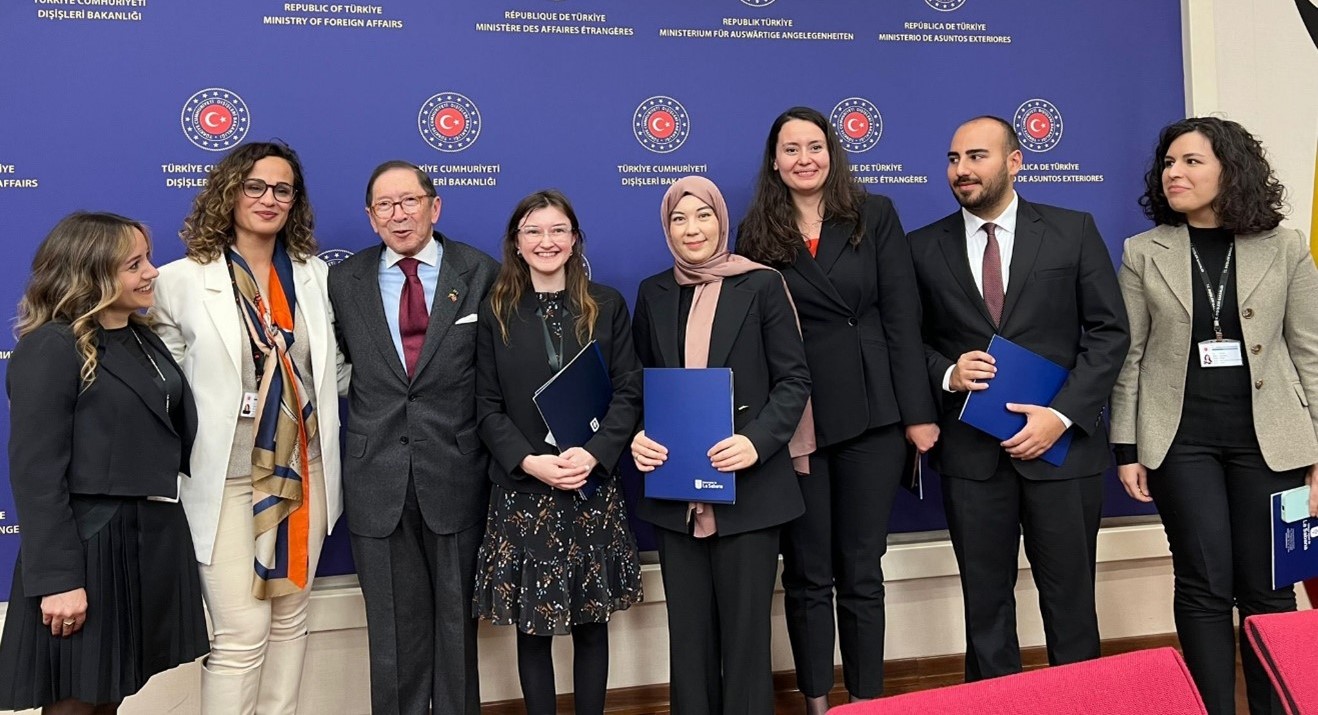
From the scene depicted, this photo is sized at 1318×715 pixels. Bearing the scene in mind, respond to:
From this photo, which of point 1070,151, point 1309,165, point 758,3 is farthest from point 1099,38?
point 758,3

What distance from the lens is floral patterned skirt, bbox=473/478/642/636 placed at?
232cm

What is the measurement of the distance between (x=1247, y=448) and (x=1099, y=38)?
71.4 inches

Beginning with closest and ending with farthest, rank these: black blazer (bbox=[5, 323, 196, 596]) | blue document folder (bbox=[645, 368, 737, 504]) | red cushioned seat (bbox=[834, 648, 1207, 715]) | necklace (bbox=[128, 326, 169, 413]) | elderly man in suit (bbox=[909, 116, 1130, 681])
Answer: red cushioned seat (bbox=[834, 648, 1207, 715]) < black blazer (bbox=[5, 323, 196, 596]) < necklace (bbox=[128, 326, 169, 413]) < blue document folder (bbox=[645, 368, 737, 504]) < elderly man in suit (bbox=[909, 116, 1130, 681])

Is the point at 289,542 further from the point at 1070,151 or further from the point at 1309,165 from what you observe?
the point at 1309,165

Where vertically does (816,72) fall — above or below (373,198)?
above

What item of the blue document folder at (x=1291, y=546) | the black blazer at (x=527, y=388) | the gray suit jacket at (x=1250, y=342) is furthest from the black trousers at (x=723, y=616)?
the blue document folder at (x=1291, y=546)

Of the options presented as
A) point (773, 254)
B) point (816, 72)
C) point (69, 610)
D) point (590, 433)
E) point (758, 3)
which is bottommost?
point (69, 610)

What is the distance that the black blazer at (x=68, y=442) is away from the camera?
1.91m

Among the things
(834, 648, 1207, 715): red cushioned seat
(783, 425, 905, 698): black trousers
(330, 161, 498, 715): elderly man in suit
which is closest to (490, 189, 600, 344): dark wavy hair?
(330, 161, 498, 715): elderly man in suit

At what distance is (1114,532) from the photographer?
133 inches

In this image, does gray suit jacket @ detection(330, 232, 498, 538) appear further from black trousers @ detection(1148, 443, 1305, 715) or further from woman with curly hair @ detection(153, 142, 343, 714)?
black trousers @ detection(1148, 443, 1305, 715)

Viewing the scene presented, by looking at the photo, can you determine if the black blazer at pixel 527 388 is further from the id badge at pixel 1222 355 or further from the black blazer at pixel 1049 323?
the id badge at pixel 1222 355

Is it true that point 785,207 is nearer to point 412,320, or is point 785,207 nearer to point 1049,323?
point 1049,323

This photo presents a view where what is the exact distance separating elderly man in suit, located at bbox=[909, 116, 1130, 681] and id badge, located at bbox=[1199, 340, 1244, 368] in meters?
0.23
